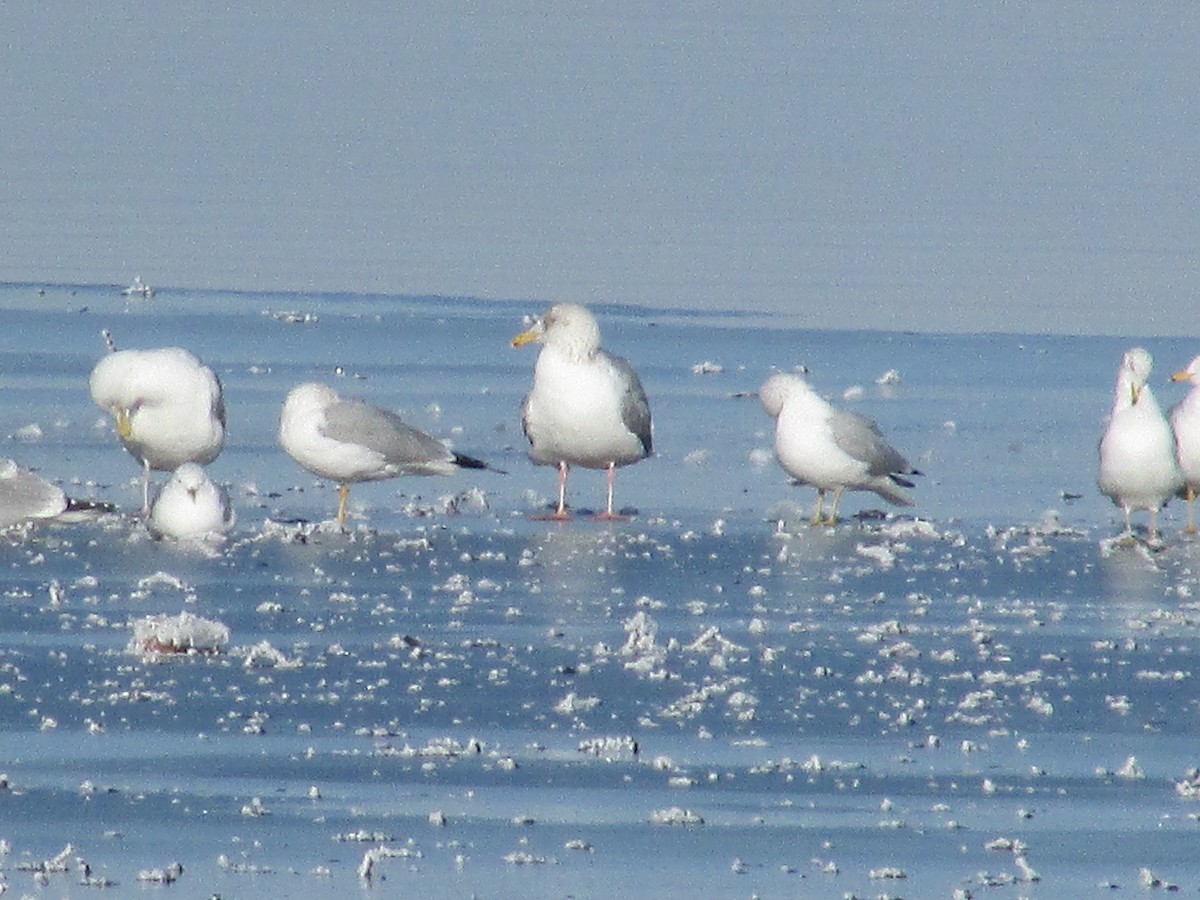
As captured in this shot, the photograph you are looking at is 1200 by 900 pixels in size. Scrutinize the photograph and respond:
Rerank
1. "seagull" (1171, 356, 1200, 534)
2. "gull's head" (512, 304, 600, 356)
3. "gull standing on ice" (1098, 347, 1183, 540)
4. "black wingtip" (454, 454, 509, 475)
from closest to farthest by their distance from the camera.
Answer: "gull standing on ice" (1098, 347, 1183, 540)
"seagull" (1171, 356, 1200, 534)
"black wingtip" (454, 454, 509, 475)
"gull's head" (512, 304, 600, 356)

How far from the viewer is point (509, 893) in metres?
6.57

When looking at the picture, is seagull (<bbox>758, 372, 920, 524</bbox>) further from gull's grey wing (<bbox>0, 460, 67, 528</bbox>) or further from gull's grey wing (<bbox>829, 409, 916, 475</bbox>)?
gull's grey wing (<bbox>0, 460, 67, 528</bbox>)

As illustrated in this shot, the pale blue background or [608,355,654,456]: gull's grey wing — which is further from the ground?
the pale blue background

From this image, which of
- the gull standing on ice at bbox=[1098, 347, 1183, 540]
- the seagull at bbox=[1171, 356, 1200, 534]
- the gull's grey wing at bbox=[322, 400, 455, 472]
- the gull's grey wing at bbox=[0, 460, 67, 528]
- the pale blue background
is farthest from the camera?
the pale blue background

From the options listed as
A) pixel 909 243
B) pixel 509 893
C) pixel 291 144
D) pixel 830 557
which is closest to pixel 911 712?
pixel 509 893

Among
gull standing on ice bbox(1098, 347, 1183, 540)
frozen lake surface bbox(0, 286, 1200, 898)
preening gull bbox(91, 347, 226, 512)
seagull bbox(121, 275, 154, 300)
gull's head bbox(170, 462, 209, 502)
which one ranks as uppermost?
seagull bbox(121, 275, 154, 300)

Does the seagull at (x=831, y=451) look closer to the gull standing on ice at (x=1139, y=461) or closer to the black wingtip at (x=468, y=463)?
the gull standing on ice at (x=1139, y=461)

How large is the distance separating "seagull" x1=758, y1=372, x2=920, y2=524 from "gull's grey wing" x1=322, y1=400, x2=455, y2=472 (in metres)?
1.62

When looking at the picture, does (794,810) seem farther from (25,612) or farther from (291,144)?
(291,144)

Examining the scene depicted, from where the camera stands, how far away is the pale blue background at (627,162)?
859 inches

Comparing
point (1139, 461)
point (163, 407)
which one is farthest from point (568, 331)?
point (1139, 461)

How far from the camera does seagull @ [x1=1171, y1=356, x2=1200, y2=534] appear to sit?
13453 millimetres

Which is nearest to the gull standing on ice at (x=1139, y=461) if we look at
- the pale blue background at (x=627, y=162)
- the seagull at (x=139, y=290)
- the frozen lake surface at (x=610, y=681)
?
the frozen lake surface at (x=610, y=681)

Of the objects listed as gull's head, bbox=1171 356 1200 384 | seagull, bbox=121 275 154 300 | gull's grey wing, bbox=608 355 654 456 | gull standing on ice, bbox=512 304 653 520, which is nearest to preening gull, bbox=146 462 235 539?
gull standing on ice, bbox=512 304 653 520
